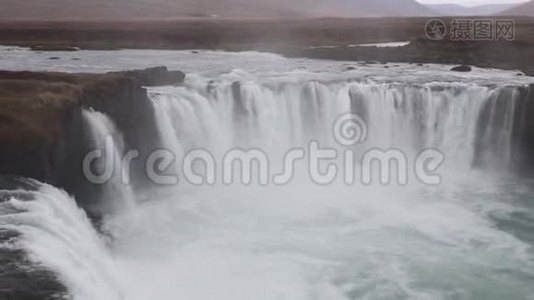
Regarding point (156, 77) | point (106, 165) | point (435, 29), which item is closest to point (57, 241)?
point (106, 165)

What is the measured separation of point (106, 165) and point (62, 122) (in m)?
2.59

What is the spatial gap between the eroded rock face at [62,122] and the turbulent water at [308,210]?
85cm

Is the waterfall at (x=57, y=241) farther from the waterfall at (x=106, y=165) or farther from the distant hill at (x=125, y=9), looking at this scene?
the distant hill at (x=125, y=9)

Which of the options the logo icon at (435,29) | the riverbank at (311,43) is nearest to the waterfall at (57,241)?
the riverbank at (311,43)

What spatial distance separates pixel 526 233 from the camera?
21.5 m

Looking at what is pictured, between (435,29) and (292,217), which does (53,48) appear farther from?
(435,29)

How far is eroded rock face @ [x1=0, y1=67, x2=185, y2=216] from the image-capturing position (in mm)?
17219

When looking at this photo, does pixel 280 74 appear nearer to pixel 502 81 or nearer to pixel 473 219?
pixel 502 81

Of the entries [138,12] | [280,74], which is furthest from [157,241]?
[138,12]

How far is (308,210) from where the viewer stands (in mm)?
23859

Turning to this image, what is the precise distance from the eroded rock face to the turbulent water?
845 mm

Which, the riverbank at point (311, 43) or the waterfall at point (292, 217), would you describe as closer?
the waterfall at point (292, 217)

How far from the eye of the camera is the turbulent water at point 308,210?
53.6ft

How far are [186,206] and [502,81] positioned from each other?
19.3 metres
